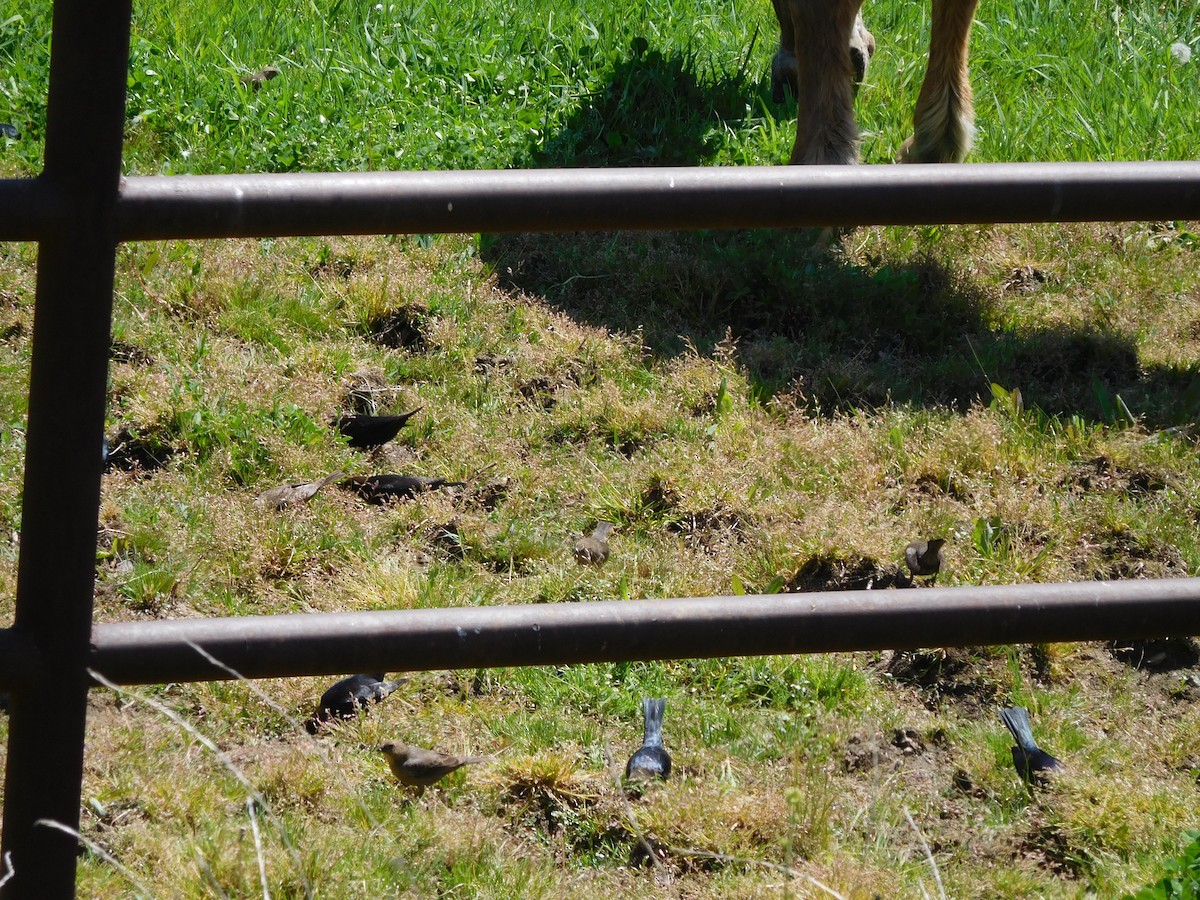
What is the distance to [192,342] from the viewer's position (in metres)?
4.24

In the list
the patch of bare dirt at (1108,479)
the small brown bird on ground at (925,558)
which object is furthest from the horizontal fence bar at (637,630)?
the patch of bare dirt at (1108,479)

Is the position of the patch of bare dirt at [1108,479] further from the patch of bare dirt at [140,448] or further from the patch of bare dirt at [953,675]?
the patch of bare dirt at [140,448]

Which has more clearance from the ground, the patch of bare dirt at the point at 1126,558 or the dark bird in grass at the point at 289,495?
the patch of bare dirt at the point at 1126,558

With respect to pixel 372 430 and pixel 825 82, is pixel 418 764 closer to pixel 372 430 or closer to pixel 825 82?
pixel 372 430

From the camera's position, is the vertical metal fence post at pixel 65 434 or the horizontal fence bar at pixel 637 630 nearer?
the vertical metal fence post at pixel 65 434

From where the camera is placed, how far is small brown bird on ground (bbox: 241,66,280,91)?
5.44 m

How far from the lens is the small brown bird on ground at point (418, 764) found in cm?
279

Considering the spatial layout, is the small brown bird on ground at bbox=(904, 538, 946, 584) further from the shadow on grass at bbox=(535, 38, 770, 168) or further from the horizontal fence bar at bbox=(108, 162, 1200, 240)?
the shadow on grass at bbox=(535, 38, 770, 168)

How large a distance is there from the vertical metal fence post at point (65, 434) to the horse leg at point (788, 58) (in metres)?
4.70

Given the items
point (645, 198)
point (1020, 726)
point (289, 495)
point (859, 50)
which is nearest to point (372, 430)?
point (289, 495)

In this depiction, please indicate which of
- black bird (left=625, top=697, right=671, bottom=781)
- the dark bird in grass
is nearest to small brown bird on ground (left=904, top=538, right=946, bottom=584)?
black bird (left=625, top=697, right=671, bottom=781)

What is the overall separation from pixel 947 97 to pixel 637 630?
3.98m

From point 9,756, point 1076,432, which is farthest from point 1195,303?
point 9,756

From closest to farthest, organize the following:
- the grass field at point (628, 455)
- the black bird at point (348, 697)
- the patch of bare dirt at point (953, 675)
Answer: the grass field at point (628, 455)
the black bird at point (348, 697)
the patch of bare dirt at point (953, 675)
